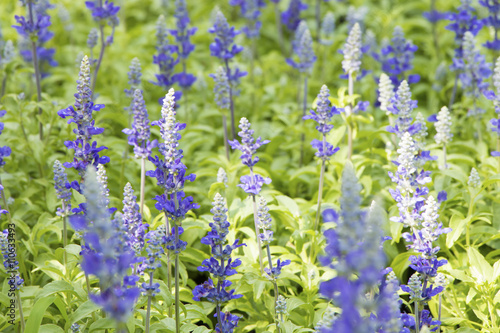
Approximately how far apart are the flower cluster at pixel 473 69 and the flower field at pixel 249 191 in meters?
0.03

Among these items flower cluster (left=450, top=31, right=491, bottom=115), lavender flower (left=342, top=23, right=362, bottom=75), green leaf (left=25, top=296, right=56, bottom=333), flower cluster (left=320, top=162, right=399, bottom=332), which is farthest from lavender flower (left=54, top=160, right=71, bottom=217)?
flower cluster (left=450, top=31, right=491, bottom=115)

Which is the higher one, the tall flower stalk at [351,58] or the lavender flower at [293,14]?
the lavender flower at [293,14]

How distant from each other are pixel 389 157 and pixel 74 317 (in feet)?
12.3

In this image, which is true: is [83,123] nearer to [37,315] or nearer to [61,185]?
[61,185]

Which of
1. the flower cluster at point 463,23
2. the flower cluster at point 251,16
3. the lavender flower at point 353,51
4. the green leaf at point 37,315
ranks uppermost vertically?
the flower cluster at point 251,16

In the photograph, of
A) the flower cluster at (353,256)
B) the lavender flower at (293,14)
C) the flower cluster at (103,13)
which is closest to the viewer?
the flower cluster at (353,256)

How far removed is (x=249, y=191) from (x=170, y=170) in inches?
29.2

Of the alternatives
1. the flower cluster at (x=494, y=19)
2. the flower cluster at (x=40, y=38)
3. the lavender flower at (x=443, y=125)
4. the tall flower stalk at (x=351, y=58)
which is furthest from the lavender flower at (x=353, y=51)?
the flower cluster at (x=40, y=38)

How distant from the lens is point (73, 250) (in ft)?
14.4

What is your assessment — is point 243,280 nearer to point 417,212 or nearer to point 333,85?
point 417,212

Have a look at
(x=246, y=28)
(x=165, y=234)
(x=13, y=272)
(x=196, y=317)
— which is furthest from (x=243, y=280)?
(x=246, y=28)

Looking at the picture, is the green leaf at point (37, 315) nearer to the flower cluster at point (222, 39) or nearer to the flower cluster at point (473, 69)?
the flower cluster at point (222, 39)

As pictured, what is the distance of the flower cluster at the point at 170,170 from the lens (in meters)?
3.90

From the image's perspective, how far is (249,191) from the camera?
172 inches
